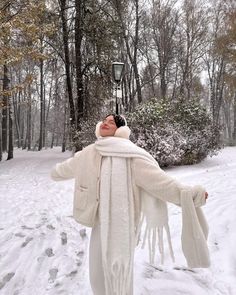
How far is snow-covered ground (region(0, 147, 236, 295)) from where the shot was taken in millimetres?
3828

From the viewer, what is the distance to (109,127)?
9.99 ft

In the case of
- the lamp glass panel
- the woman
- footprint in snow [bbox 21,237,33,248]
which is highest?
the lamp glass panel

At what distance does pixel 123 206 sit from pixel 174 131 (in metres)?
10.8

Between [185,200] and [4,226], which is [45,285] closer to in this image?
[185,200]

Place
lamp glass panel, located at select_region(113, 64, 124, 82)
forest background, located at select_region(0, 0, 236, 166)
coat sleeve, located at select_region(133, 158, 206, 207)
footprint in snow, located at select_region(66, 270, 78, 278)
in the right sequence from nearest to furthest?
coat sleeve, located at select_region(133, 158, 206, 207)
footprint in snow, located at select_region(66, 270, 78, 278)
lamp glass panel, located at select_region(113, 64, 124, 82)
forest background, located at select_region(0, 0, 236, 166)

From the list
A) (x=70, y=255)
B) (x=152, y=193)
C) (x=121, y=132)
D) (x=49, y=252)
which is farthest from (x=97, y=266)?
(x=49, y=252)

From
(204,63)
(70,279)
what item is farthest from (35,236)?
(204,63)

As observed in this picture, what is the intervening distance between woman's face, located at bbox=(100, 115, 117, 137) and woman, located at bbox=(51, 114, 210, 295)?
51 millimetres

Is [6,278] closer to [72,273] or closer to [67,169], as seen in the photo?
[72,273]

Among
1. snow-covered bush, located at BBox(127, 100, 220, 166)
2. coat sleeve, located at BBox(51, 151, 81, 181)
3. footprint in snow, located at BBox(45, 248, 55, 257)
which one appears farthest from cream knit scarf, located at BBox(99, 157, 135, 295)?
snow-covered bush, located at BBox(127, 100, 220, 166)

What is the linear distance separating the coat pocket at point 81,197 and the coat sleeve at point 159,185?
0.44m

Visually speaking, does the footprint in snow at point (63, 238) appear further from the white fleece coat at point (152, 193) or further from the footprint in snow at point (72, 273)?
the white fleece coat at point (152, 193)

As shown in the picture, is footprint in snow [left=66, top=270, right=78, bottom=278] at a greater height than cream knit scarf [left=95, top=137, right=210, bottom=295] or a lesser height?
lesser

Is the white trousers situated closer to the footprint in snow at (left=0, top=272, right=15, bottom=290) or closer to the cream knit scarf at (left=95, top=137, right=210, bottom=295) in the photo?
the cream knit scarf at (left=95, top=137, right=210, bottom=295)
